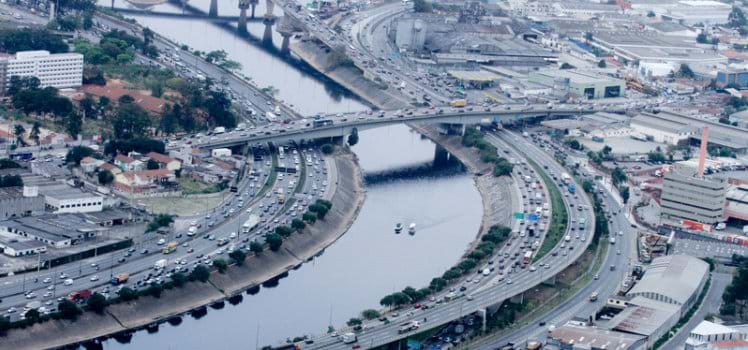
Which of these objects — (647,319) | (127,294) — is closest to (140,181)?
(127,294)

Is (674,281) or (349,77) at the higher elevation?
(674,281)

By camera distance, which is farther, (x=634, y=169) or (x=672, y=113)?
(x=672, y=113)

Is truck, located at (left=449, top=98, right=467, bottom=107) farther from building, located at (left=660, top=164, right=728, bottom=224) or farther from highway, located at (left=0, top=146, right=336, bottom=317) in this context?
building, located at (left=660, top=164, right=728, bottom=224)

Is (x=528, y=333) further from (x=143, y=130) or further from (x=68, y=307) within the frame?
(x=143, y=130)

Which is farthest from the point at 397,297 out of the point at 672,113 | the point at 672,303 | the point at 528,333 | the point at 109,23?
the point at 109,23

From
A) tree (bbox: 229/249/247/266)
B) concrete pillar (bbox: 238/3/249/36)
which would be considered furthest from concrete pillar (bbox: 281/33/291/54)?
tree (bbox: 229/249/247/266)

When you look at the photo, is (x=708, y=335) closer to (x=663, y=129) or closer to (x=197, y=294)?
(x=197, y=294)
